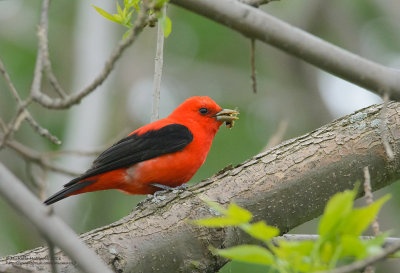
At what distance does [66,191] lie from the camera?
5375mm

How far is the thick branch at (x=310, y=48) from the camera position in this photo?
2408 mm

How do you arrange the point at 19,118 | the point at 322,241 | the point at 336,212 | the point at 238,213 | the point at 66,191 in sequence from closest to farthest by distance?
1. the point at 238,213
2. the point at 336,212
3. the point at 322,241
4. the point at 19,118
5. the point at 66,191

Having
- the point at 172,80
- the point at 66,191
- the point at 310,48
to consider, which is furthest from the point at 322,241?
the point at 172,80

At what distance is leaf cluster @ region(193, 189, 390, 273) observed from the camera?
2.03 metres

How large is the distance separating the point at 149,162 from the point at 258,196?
183cm

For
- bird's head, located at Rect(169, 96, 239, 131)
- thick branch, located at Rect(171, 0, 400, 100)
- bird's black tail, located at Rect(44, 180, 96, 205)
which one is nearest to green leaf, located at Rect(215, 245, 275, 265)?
thick branch, located at Rect(171, 0, 400, 100)

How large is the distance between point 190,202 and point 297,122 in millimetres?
9616

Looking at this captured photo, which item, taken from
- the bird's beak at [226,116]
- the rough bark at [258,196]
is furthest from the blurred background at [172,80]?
the rough bark at [258,196]

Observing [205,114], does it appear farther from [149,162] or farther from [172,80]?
[172,80]

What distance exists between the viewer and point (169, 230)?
4.11 metres

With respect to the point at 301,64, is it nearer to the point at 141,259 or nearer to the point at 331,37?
the point at 331,37

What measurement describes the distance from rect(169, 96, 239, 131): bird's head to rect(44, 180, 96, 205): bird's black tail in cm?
151

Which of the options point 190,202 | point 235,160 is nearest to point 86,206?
point 235,160

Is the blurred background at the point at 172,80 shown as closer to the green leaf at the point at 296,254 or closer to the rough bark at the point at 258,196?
the rough bark at the point at 258,196
